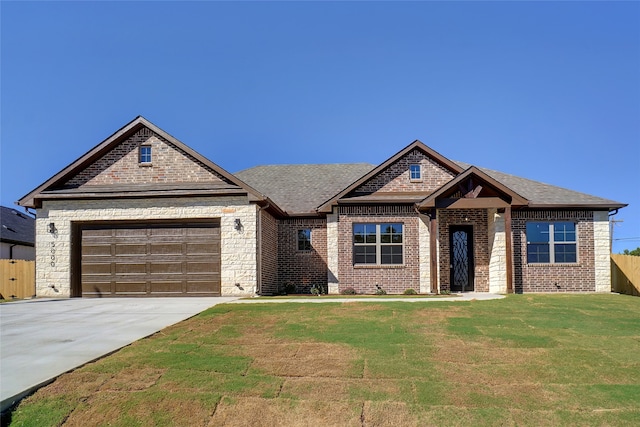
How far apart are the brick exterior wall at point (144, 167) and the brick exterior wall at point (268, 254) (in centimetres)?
252

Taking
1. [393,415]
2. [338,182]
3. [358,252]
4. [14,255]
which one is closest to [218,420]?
[393,415]

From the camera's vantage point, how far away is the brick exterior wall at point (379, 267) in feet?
60.0

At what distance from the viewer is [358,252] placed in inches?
731

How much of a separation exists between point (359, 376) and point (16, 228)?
1187 inches

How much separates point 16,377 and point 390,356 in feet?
17.5

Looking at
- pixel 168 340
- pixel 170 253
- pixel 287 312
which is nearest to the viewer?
pixel 168 340

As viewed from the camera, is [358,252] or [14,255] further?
[14,255]

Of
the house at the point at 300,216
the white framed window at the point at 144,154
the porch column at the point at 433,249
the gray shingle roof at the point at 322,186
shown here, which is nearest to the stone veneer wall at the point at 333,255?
the house at the point at 300,216

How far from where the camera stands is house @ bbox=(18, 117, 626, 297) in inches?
661

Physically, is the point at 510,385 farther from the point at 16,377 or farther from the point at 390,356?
the point at 16,377

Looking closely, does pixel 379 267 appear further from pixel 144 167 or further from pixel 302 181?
pixel 144 167

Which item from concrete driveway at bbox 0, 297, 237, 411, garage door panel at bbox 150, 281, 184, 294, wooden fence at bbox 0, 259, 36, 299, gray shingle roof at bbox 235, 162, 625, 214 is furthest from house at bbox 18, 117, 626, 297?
wooden fence at bbox 0, 259, 36, 299

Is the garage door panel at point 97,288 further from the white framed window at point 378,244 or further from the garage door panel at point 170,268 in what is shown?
the white framed window at point 378,244

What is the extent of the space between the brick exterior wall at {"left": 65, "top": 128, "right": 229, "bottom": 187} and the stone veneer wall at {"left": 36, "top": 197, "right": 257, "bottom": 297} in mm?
817
